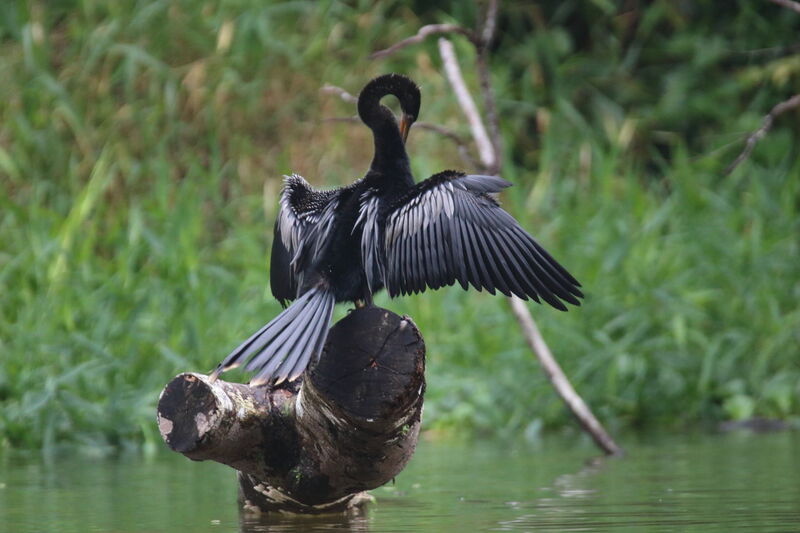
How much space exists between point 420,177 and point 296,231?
12.8ft

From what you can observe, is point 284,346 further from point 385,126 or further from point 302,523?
point 385,126

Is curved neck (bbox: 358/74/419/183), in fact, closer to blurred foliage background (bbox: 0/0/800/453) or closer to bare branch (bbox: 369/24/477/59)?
bare branch (bbox: 369/24/477/59)

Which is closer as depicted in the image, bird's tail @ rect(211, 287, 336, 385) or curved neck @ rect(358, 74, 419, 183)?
bird's tail @ rect(211, 287, 336, 385)

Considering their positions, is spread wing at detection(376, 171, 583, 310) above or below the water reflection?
above

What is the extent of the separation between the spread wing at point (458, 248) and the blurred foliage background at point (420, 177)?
149cm

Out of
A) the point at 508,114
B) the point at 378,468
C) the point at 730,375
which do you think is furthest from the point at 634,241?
the point at 378,468

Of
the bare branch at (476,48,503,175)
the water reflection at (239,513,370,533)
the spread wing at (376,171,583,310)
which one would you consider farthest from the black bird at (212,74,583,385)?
the bare branch at (476,48,503,175)

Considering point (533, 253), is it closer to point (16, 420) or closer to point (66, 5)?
point (16, 420)

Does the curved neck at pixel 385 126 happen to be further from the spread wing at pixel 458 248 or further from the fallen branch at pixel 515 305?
the fallen branch at pixel 515 305

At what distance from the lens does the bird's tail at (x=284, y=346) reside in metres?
Answer: 3.37

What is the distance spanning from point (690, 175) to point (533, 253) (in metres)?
4.78

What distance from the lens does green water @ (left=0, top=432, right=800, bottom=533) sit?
12.4 ft

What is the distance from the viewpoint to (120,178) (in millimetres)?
8555

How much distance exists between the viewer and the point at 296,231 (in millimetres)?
4328
